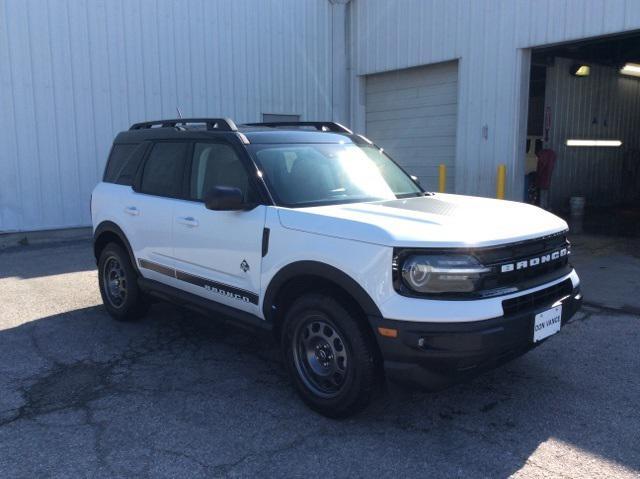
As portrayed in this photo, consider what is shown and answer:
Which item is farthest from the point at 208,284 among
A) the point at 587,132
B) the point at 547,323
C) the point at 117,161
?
the point at 587,132

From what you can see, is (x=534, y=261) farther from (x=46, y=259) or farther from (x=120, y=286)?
(x=46, y=259)

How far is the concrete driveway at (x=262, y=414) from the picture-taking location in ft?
10.3

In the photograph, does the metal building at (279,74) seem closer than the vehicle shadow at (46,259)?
No

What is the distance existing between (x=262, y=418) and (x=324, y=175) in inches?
71.2

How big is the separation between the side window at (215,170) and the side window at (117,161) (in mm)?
1204

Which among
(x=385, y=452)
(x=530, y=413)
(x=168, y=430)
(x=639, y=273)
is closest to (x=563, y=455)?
(x=530, y=413)

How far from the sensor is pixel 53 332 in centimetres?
545

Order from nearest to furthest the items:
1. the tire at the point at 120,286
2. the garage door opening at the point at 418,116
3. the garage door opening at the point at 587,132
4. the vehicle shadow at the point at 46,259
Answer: the tire at the point at 120,286 → the vehicle shadow at the point at 46,259 → the garage door opening at the point at 418,116 → the garage door opening at the point at 587,132

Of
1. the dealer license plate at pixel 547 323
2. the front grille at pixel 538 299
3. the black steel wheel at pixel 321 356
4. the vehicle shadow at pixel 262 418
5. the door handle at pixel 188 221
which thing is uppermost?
the door handle at pixel 188 221

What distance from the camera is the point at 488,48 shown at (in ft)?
35.6

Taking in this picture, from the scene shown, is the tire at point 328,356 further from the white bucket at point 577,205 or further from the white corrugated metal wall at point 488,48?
the white bucket at point 577,205

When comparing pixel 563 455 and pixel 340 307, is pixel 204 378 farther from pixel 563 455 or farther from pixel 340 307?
pixel 563 455

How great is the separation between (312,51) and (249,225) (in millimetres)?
10757

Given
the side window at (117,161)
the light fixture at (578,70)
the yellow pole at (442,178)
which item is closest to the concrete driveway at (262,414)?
the side window at (117,161)
